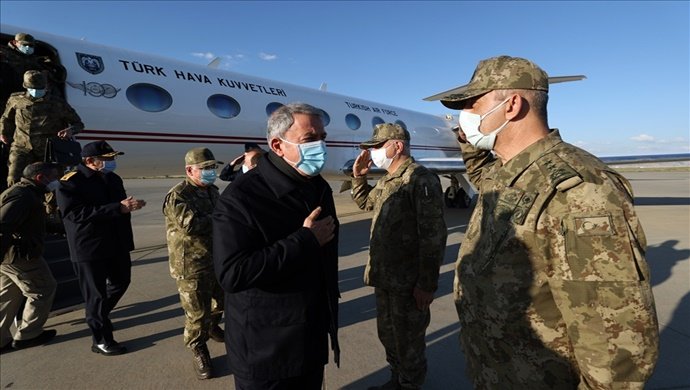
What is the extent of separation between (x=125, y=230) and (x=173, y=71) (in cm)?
446

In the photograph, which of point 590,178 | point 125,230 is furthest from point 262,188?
point 125,230

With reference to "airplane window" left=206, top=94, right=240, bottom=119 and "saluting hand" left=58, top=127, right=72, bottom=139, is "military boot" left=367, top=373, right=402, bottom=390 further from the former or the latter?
"airplane window" left=206, top=94, right=240, bottom=119

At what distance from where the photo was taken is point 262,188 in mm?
1686

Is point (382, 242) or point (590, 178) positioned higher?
point (590, 178)

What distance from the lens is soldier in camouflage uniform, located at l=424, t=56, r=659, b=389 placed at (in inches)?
43.4

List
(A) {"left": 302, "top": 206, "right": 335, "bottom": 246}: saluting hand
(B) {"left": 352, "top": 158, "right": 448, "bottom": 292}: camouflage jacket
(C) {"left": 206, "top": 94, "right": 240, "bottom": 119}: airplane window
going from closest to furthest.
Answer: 1. (A) {"left": 302, "top": 206, "right": 335, "bottom": 246}: saluting hand
2. (B) {"left": 352, "top": 158, "right": 448, "bottom": 292}: camouflage jacket
3. (C) {"left": 206, "top": 94, "right": 240, "bottom": 119}: airplane window

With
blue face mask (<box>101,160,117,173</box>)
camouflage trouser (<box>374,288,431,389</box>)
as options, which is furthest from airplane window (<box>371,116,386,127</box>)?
camouflage trouser (<box>374,288,431,389</box>)

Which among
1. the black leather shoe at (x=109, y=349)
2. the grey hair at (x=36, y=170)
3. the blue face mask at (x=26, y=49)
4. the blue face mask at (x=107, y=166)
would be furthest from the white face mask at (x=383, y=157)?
the blue face mask at (x=26, y=49)

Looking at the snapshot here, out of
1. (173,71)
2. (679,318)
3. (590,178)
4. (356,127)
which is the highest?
(173,71)

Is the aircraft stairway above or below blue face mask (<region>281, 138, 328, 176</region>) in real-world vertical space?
below

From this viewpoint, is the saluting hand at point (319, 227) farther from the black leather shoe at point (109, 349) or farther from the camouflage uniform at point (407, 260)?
the black leather shoe at point (109, 349)

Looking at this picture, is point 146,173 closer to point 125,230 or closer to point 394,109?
point 125,230

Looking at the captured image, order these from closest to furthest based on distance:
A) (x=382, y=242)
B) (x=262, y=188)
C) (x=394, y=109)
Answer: (x=262, y=188), (x=382, y=242), (x=394, y=109)

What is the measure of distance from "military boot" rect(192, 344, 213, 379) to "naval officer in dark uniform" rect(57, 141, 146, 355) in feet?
3.06
